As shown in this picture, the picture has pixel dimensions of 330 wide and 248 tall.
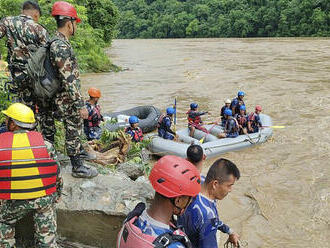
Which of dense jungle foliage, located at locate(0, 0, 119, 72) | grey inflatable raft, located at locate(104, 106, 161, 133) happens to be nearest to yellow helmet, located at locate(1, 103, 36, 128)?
grey inflatable raft, located at locate(104, 106, 161, 133)

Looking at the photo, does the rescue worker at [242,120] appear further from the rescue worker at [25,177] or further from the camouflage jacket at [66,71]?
the rescue worker at [25,177]

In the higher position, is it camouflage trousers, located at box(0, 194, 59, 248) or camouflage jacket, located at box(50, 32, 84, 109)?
camouflage jacket, located at box(50, 32, 84, 109)

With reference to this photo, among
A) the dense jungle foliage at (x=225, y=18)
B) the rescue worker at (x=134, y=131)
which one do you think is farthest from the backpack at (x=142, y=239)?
the dense jungle foliage at (x=225, y=18)

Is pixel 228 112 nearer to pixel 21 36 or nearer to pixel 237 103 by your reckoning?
pixel 237 103

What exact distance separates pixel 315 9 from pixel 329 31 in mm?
3972

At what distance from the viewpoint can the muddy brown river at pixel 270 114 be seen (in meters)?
5.11

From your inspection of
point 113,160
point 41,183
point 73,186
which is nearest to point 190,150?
point 73,186

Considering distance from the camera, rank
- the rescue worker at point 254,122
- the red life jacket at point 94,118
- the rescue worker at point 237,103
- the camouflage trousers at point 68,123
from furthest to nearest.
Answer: the rescue worker at point 237,103
the rescue worker at point 254,122
the red life jacket at point 94,118
the camouflage trousers at point 68,123

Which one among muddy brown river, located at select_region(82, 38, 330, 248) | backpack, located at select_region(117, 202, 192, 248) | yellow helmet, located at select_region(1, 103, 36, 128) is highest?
yellow helmet, located at select_region(1, 103, 36, 128)

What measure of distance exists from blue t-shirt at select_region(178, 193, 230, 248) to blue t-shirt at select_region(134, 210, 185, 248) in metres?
0.54

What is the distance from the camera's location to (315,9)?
43281 mm

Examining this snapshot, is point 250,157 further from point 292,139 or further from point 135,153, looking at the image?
point 135,153

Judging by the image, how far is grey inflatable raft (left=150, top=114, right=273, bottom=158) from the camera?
746cm

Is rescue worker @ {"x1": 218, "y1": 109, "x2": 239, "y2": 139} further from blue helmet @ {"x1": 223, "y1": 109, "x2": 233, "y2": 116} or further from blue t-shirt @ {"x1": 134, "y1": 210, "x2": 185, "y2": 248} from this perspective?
blue t-shirt @ {"x1": 134, "y1": 210, "x2": 185, "y2": 248}
